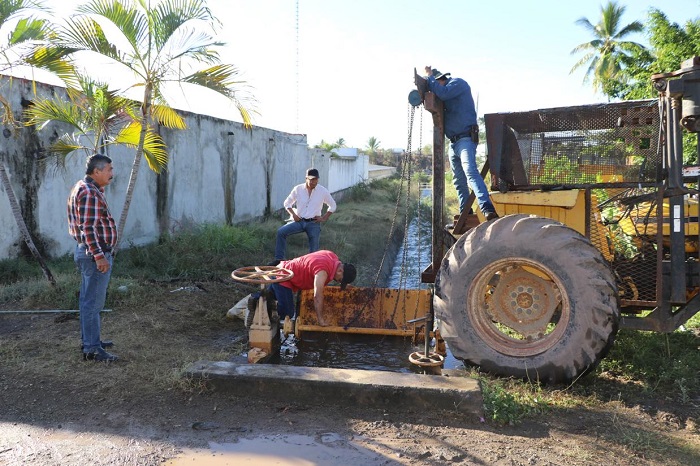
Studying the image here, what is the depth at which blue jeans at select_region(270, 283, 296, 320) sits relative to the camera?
6219 mm

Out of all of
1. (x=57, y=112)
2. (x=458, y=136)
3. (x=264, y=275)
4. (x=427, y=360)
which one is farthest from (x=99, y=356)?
(x=458, y=136)

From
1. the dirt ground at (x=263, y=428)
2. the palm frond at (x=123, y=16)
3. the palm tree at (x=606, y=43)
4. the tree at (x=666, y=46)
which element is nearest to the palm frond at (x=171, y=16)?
the palm frond at (x=123, y=16)

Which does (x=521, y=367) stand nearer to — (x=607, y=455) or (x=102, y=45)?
(x=607, y=455)

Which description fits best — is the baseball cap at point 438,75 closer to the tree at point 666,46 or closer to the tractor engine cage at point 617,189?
the tractor engine cage at point 617,189

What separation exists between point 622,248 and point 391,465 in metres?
3.00

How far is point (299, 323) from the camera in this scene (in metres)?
6.12

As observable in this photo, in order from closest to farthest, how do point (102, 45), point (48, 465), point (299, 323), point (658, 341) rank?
point (48, 465) → point (658, 341) → point (299, 323) → point (102, 45)

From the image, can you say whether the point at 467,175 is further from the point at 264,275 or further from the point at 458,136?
the point at 264,275

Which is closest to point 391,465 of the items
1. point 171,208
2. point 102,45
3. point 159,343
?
point 159,343

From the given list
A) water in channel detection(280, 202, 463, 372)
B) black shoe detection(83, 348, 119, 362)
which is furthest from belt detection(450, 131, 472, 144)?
black shoe detection(83, 348, 119, 362)

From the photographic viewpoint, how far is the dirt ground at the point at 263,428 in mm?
3512

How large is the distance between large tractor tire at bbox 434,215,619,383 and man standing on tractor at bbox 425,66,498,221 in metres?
0.75

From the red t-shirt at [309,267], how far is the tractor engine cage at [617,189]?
5.77ft

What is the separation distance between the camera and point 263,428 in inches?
155
